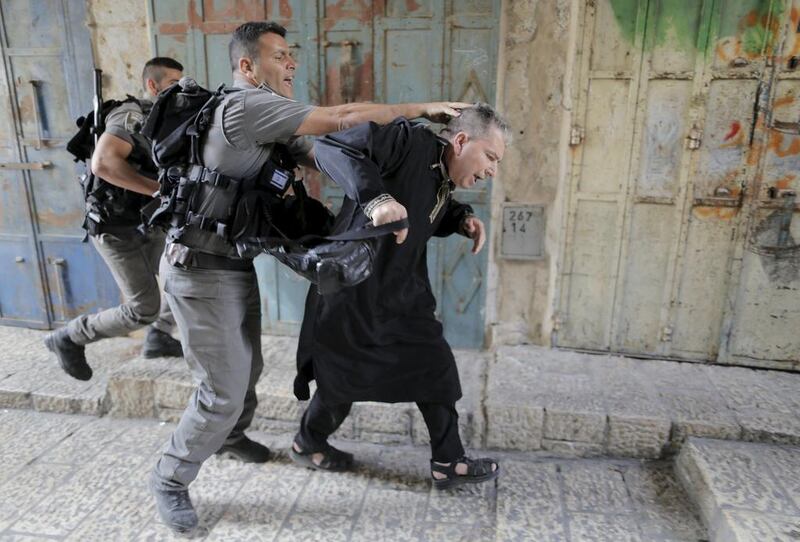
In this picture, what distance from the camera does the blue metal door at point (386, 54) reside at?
3.54 metres

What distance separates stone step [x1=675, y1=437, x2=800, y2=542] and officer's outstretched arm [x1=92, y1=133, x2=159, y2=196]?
10.3ft

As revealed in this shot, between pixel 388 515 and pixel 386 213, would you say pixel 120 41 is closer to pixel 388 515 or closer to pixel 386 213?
pixel 386 213

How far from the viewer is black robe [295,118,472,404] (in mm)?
2328

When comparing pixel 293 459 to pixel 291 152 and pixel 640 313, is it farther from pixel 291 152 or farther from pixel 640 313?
pixel 640 313

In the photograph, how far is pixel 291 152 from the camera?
2658 mm

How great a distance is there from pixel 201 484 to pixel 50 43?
3.33m

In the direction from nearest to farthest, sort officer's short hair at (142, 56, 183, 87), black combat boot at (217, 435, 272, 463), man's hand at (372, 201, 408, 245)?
man's hand at (372, 201, 408, 245) < black combat boot at (217, 435, 272, 463) < officer's short hair at (142, 56, 183, 87)

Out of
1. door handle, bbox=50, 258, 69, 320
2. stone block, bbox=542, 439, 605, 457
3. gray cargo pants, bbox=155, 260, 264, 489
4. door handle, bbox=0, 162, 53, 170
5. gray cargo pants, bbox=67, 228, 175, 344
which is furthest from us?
door handle, bbox=50, 258, 69, 320

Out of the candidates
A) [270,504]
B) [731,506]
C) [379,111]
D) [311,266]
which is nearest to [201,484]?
[270,504]

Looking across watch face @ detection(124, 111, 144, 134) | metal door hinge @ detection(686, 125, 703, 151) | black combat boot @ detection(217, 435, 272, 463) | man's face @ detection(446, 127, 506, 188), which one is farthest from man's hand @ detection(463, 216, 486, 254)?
watch face @ detection(124, 111, 144, 134)

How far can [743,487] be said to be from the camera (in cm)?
257

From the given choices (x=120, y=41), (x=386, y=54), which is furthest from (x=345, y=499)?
(x=120, y=41)

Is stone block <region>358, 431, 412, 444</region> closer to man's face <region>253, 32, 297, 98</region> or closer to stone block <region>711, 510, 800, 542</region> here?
stone block <region>711, 510, 800, 542</region>

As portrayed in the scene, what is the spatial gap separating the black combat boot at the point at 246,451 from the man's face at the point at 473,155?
71.7 inches
